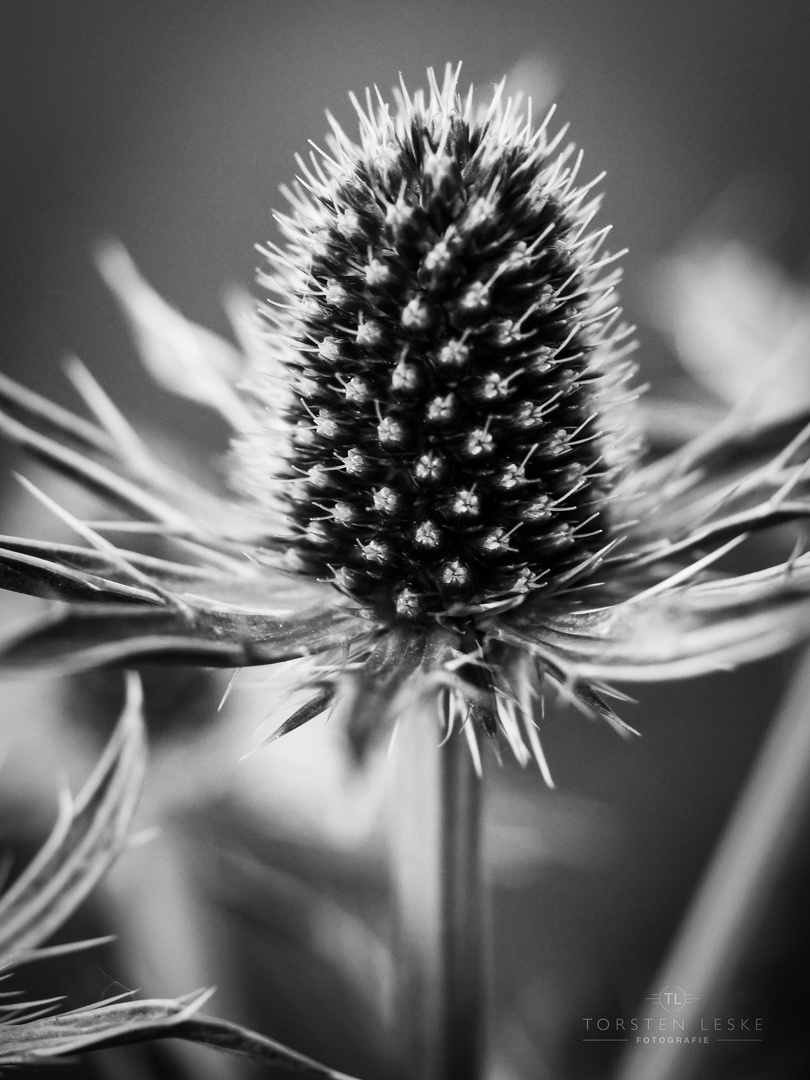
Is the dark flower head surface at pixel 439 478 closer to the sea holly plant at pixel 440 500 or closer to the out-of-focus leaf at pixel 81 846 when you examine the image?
the sea holly plant at pixel 440 500

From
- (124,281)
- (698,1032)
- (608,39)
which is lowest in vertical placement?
(698,1032)

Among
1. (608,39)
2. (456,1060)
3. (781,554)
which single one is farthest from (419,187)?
(608,39)

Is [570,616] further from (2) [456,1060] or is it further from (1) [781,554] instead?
(1) [781,554]

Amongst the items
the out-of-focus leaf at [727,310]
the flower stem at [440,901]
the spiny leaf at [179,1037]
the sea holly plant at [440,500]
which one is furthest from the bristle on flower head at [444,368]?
the out-of-focus leaf at [727,310]

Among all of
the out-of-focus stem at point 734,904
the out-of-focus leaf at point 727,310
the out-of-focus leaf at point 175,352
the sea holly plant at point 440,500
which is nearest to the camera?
the sea holly plant at point 440,500

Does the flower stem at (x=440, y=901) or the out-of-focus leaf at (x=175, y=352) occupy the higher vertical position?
the out-of-focus leaf at (x=175, y=352)

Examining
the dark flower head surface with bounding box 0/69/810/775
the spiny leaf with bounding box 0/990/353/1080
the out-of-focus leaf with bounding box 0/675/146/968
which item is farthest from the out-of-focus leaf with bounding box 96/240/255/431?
the spiny leaf with bounding box 0/990/353/1080

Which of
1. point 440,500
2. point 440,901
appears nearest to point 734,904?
point 440,901
